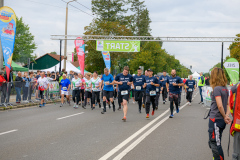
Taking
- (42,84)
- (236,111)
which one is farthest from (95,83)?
(236,111)

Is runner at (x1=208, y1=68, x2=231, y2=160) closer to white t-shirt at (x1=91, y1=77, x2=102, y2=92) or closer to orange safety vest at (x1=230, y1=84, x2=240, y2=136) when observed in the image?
orange safety vest at (x1=230, y1=84, x2=240, y2=136)

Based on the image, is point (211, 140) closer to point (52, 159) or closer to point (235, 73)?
point (52, 159)

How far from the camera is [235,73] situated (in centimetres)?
2208

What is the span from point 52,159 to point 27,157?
512mm

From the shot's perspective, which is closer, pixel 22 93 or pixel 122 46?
pixel 22 93

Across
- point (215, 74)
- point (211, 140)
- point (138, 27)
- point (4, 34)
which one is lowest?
point (211, 140)

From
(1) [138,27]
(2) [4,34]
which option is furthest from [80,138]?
(1) [138,27]

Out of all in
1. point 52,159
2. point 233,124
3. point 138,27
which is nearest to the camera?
point 233,124

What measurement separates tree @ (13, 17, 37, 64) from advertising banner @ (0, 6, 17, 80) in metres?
47.1

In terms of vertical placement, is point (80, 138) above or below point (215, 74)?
below

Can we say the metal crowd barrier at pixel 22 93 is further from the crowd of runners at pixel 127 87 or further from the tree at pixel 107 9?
the tree at pixel 107 9

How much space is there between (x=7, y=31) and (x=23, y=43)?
161ft

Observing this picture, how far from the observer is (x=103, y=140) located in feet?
24.6

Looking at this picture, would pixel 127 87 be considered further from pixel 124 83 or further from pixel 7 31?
pixel 7 31
